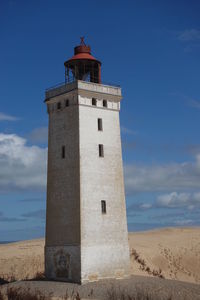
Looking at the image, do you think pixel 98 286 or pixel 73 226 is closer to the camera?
pixel 98 286

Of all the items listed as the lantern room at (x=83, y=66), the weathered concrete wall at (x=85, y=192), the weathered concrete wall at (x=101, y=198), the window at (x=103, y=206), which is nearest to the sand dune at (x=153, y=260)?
the weathered concrete wall at (x=101, y=198)

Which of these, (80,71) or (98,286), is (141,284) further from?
(80,71)

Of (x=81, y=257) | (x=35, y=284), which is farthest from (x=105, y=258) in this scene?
(x=35, y=284)

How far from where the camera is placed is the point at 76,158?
97.5ft

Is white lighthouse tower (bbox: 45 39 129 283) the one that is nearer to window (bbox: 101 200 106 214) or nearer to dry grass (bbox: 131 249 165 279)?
window (bbox: 101 200 106 214)

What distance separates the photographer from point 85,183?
1152 inches

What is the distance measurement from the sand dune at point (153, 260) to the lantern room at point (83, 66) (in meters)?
15.7

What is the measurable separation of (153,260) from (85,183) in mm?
14880

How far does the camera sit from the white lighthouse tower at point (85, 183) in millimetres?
28844

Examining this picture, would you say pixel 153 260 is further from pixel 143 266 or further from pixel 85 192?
pixel 85 192

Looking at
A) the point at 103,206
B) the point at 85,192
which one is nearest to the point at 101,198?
the point at 103,206

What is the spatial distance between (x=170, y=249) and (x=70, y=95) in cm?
2194

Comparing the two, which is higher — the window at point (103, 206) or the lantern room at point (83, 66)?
the lantern room at point (83, 66)

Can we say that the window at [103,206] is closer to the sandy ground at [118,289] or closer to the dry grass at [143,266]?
the sandy ground at [118,289]
